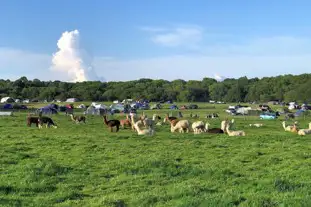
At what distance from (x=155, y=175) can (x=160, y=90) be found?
160143mm

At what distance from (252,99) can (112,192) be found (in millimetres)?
160342

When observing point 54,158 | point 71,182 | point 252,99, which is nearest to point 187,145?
point 54,158

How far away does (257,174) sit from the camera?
40.2ft

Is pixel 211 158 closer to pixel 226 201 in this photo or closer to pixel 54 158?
pixel 54 158

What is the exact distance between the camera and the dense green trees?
156375 millimetres

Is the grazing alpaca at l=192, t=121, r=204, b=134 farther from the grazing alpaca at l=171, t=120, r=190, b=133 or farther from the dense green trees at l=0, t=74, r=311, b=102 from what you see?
the dense green trees at l=0, t=74, r=311, b=102

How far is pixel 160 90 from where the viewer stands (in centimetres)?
17212

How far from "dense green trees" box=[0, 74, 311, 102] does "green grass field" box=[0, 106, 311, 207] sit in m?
136

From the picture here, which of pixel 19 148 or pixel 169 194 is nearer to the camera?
pixel 169 194

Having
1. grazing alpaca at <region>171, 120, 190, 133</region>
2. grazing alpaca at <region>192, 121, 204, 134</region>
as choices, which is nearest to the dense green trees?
grazing alpaca at <region>171, 120, 190, 133</region>

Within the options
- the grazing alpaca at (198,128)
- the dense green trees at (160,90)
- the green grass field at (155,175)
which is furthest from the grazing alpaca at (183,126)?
the dense green trees at (160,90)

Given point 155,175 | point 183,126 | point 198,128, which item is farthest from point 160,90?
point 155,175

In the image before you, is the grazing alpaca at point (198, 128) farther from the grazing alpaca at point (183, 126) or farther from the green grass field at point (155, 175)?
the green grass field at point (155, 175)

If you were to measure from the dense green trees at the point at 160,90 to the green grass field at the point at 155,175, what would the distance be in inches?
5370
